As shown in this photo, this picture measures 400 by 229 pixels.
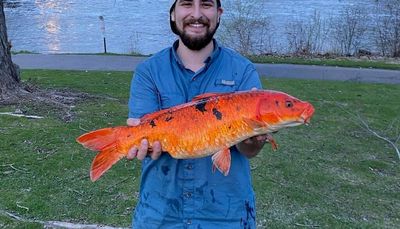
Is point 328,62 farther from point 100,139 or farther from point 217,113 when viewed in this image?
point 100,139

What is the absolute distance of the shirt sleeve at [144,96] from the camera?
97.9 inches

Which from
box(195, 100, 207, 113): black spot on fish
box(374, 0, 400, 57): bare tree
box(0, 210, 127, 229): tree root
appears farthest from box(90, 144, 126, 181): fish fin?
box(374, 0, 400, 57): bare tree

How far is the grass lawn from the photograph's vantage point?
4840 millimetres

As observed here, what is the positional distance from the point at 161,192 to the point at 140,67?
633 mm

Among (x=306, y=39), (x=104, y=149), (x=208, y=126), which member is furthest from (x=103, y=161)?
(x=306, y=39)

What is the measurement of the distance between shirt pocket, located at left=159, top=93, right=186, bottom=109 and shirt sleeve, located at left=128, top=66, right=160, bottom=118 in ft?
0.10

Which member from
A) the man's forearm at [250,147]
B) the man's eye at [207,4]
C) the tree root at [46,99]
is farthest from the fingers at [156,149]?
the tree root at [46,99]

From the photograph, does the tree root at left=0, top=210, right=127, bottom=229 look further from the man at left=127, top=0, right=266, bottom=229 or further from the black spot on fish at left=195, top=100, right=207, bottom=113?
the black spot on fish at left=195, top=100, right=207, bottom=113

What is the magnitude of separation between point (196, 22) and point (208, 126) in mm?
533

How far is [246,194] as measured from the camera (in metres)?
2.49

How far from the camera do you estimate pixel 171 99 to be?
2486 millimetres

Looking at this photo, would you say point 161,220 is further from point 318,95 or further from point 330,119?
point 318,95

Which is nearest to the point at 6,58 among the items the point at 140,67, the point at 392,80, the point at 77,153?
the point at 77,153

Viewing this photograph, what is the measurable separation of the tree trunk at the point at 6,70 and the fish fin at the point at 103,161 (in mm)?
6608
